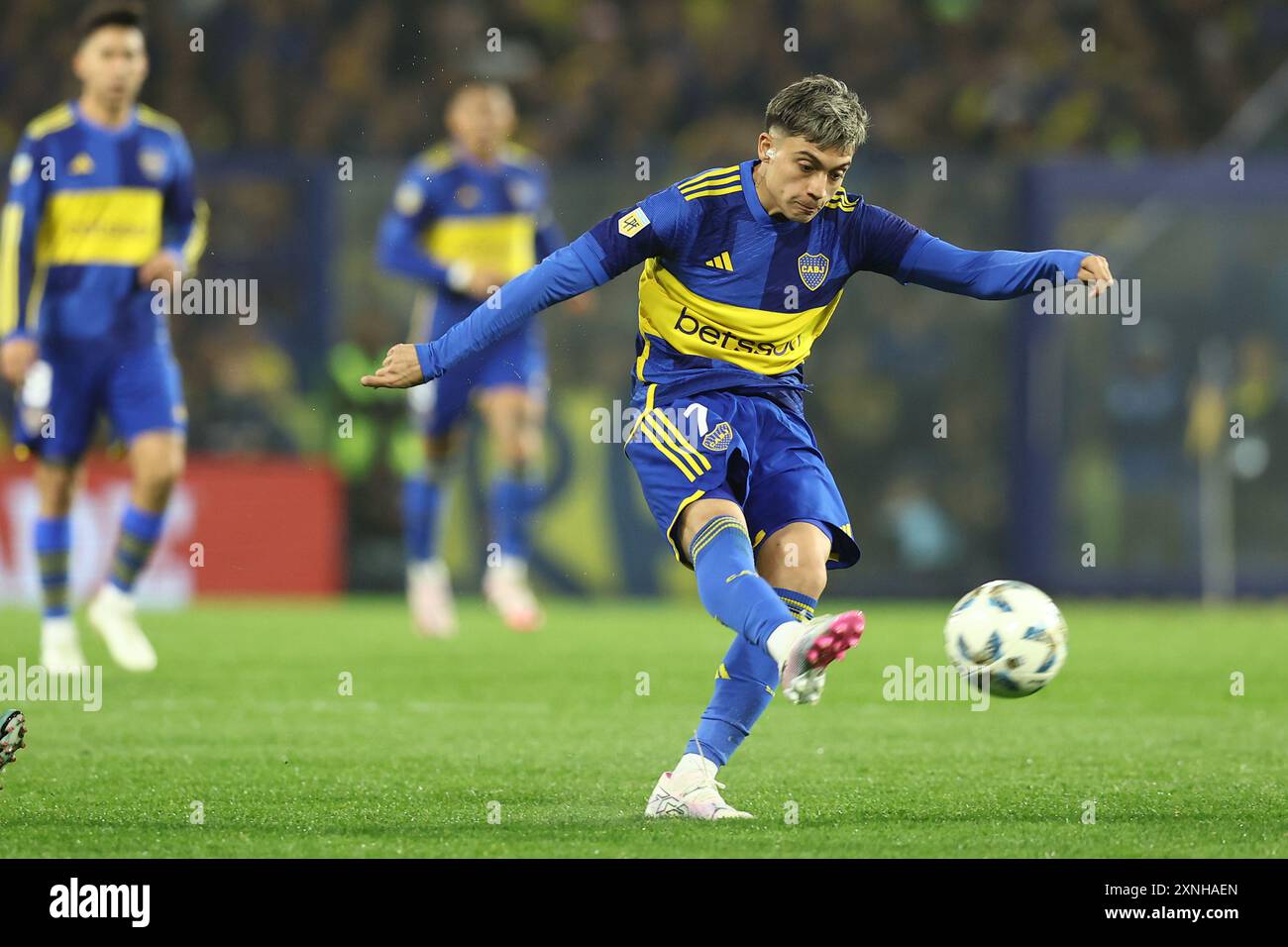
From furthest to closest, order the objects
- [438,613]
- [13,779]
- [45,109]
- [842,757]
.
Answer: [45,109], [438,613], [842,757], [13,779]

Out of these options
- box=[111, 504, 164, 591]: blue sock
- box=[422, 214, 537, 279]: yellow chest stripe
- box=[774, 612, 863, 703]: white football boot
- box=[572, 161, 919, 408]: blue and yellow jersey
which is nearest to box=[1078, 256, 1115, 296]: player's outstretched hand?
box=[572, 161, 919, 408]: blue and yellow jersey

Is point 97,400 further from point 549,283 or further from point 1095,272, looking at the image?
point 1095,272

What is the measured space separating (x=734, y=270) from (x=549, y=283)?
49 cm

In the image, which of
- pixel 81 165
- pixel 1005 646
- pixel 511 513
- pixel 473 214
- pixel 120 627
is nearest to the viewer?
pixel 1005 646

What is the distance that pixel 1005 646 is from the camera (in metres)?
4.70

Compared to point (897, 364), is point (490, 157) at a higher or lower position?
higher

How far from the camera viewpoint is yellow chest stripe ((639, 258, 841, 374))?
203 inches

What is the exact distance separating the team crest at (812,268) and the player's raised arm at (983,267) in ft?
0.74

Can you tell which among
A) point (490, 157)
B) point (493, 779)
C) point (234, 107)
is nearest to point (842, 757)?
point (493, 779)

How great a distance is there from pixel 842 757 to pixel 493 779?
3.67 ft

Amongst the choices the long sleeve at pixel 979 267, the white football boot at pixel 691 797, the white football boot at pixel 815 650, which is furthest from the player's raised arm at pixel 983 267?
the white football boot at pixel 691 797

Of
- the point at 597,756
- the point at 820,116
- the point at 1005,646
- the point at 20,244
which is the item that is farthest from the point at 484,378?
the point at 1005,646

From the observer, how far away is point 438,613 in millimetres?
10570
